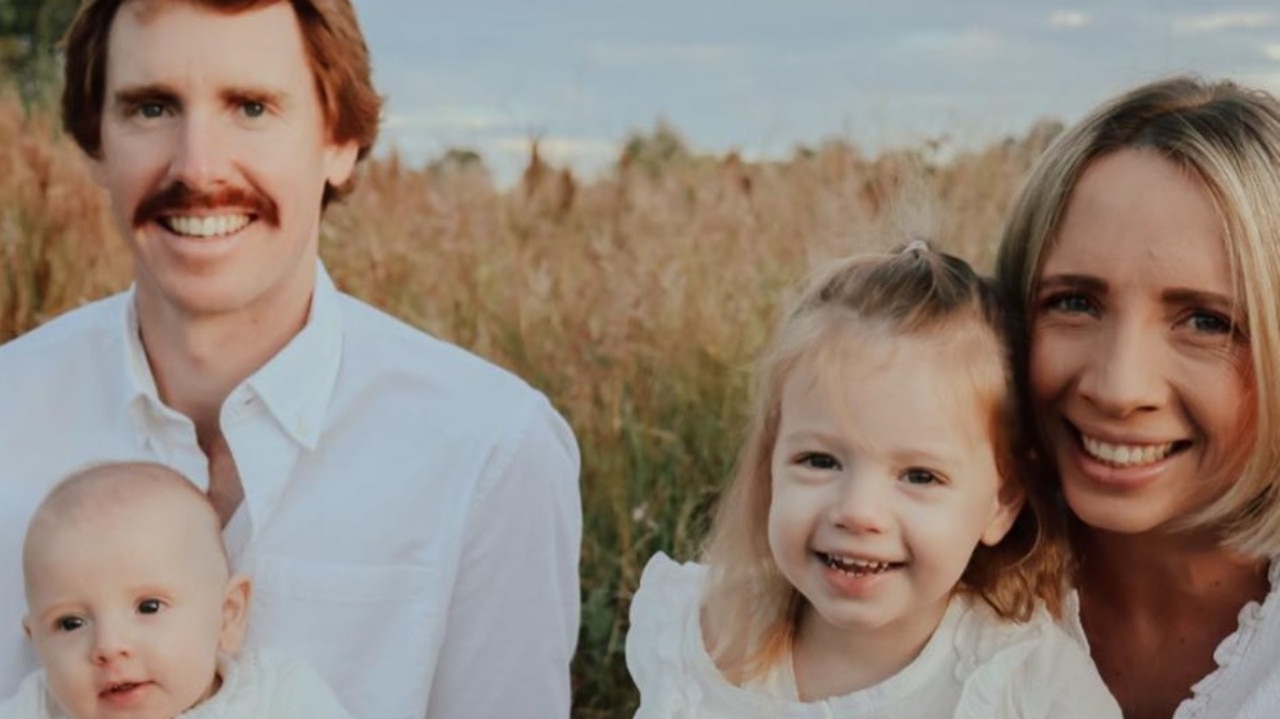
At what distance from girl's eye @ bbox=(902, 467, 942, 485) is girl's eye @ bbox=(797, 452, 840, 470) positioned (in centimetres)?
10

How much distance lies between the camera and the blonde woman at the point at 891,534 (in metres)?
2.64

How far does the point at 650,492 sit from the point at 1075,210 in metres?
2.48

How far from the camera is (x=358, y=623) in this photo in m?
3.17

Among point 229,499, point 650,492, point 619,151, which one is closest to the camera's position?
point 229,499

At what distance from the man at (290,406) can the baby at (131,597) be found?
235mm

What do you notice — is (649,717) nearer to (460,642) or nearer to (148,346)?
(460,642)

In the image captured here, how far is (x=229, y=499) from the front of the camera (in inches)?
126

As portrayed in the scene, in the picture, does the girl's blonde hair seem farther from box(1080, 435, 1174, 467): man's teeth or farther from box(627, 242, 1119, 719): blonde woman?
box(1080, 435, 1174, 467): man's teeth

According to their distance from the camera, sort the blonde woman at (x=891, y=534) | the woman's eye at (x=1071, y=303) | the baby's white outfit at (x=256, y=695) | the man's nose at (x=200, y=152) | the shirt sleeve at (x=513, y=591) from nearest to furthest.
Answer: the blonde woman at (x=891, y=534) → the woman's eye at (x=1071, y=303) → the baby's white outfit at (x=256, y=695) → the man's nose at (x=200, y=152) → the shirt sleeve at (x=513, y=591)

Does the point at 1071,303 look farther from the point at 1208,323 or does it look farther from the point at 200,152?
the point at 200,152

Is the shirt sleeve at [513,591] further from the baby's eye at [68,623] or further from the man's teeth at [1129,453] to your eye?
the man's teeth at [1129,453]

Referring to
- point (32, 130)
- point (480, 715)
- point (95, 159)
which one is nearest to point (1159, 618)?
point (480, 715)

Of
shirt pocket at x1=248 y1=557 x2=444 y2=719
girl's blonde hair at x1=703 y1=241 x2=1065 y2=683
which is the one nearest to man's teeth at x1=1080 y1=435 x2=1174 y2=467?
girl's blonde hair at x1=703 y1=241 x2=1065 y2=683

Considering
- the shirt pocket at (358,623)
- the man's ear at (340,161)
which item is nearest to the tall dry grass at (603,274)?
the man's ear at (340,161)
